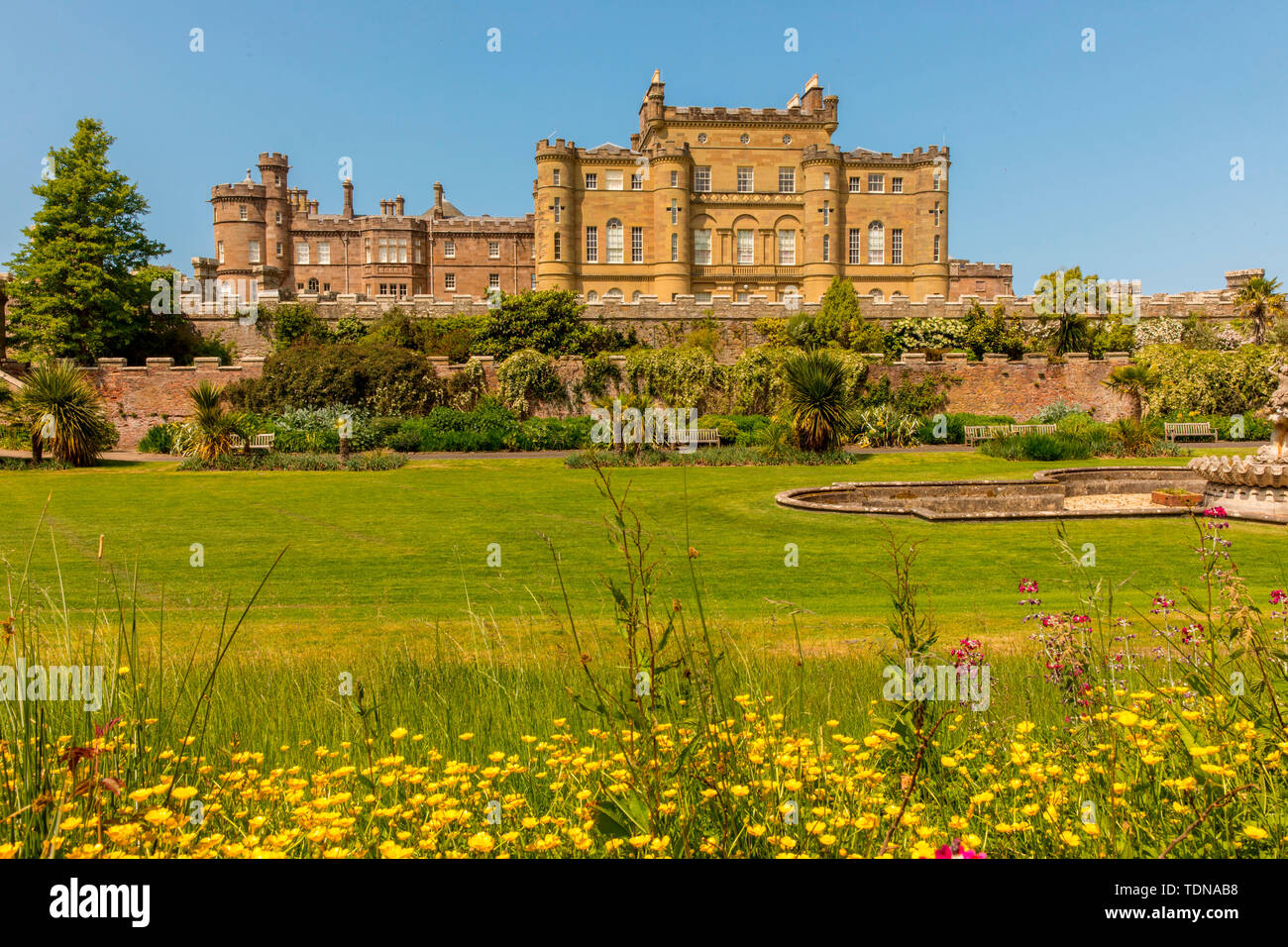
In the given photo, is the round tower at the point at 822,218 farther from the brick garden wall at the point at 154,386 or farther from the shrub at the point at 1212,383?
the brick garden wall at the point at 154,386

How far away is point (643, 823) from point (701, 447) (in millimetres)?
25155

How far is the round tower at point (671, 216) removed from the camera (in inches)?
2183

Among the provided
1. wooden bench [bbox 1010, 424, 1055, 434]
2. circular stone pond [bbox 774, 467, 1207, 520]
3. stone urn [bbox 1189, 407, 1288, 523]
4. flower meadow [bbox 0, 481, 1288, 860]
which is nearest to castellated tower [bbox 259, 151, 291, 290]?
wooden bench [bbox 1010, 424, 1055, 434]

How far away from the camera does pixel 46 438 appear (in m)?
24.2

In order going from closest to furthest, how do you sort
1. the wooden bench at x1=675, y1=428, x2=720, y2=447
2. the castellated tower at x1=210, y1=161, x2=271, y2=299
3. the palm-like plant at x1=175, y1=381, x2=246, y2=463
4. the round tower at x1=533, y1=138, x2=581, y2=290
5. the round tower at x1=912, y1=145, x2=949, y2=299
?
the palm-like plant at x1=175, y1=381, x2=246, y2=463 → the wooden bench at x1=675, y1=428, x2=720, y2=447 → the round tower at x1=533, y1=138, x2=581, y2=290 → the round tower at x1=912, y1=145, x2=949, y2=299 → the castellated tower at x1=210, y1=161, x2=271, y2=299

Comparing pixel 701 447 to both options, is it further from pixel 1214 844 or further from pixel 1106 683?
pixel 1214 844

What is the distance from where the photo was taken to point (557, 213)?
55.5m

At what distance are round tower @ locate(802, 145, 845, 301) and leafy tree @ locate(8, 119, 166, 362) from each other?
1435 inches

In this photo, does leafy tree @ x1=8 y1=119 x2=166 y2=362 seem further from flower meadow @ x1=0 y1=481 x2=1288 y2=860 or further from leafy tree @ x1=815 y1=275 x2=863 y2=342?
flower meadow @ x1=0 y1=481 x2=1288 y2=860

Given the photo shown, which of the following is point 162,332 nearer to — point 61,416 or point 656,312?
point 61,416

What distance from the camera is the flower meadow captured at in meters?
2.70

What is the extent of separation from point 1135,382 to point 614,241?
33220mm

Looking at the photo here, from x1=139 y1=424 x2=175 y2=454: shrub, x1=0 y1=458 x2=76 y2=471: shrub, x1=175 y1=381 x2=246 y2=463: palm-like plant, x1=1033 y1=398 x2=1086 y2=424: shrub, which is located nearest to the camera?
x1=0 y1=458 x2=76 y2=471: shrub
